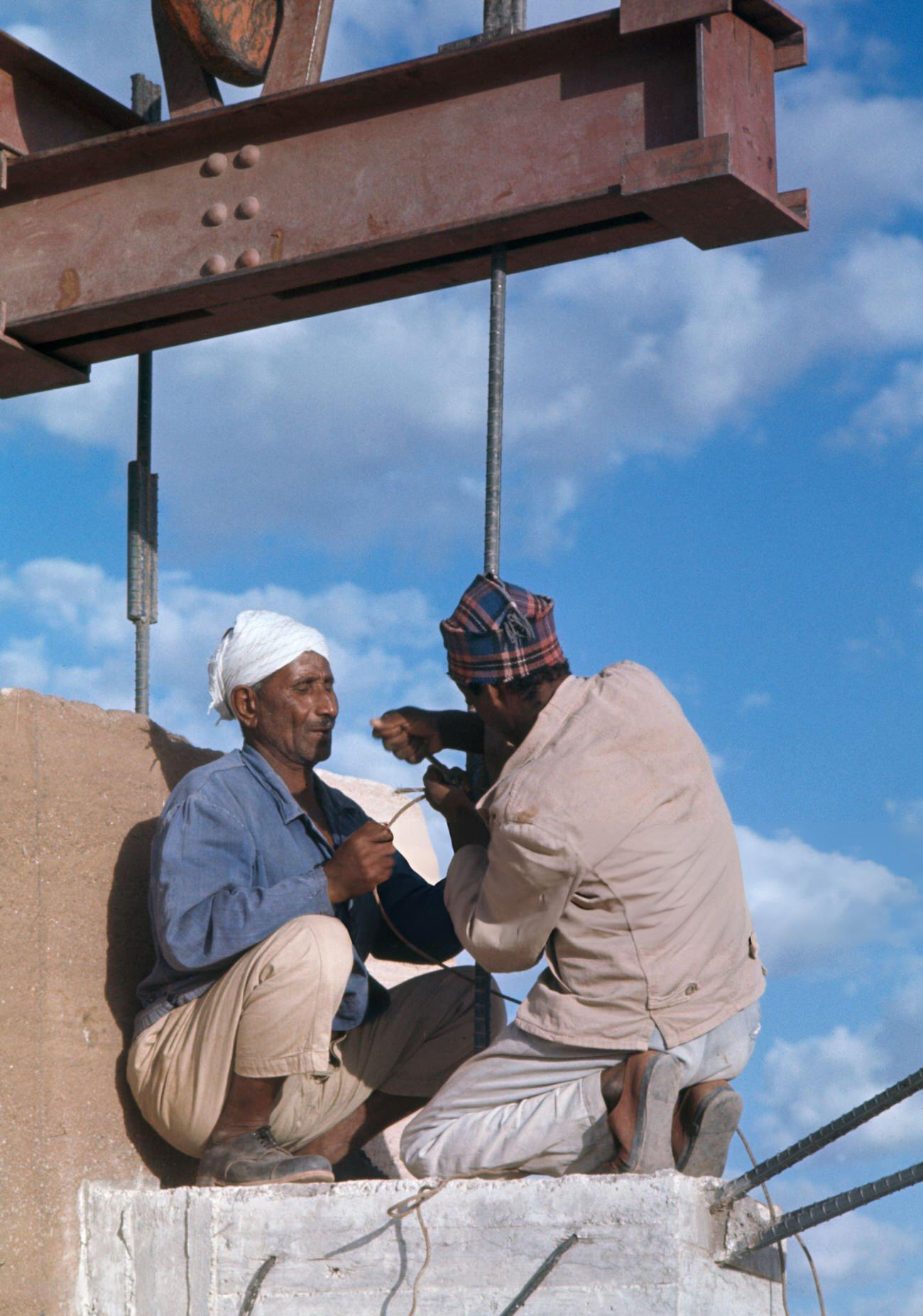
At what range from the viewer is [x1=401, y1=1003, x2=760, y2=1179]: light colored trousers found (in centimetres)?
393

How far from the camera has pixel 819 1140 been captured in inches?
A: 145

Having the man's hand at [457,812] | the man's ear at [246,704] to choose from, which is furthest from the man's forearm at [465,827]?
the man's ear at [246,704]

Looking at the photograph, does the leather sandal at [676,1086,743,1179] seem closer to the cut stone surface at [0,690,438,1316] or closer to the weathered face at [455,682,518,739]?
the weathered face at [455,682,518,739]

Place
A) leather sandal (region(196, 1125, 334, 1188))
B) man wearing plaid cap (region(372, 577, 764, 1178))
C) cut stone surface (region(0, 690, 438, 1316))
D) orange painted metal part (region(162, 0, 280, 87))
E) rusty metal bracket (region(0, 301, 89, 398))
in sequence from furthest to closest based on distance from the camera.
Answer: rusty metal bracket (region(0, 301, 89, 398)), orange painted metal part (region(162, 0, 280, 87)), cut stone surface (region(0, 690, 438, 1316)), leather sandal (region(196, 1125, 334, 1188)), man wearing plaid cap (region(372, 577, 764, 1178))

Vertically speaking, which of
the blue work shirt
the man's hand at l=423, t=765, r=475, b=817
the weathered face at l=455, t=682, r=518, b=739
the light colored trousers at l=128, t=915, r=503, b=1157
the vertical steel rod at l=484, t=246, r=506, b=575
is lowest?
the light colored trousers at l=128, t=915, r=503, b=1157

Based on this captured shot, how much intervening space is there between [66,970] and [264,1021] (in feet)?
2.56

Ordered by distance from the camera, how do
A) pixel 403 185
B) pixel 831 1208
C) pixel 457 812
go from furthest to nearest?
pixel 403 185
pixel 457 812
pixel 831 1208

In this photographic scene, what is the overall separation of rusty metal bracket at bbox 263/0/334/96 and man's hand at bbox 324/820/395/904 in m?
2.28

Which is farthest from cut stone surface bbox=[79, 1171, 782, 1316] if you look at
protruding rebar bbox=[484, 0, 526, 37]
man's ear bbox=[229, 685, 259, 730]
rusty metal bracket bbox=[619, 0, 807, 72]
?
protruding rebar bbox=[484, 0, 526, 37]

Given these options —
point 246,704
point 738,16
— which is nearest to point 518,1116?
point 246,704

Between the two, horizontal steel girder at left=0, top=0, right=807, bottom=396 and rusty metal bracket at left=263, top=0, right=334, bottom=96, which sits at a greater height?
rusty metal bracket at left=263, top=0, right=334, bottom=96

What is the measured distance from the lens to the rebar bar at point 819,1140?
11.6 feet

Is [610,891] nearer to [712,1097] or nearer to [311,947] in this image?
[712,1097]

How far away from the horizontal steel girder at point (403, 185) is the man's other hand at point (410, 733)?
137 centimetres
